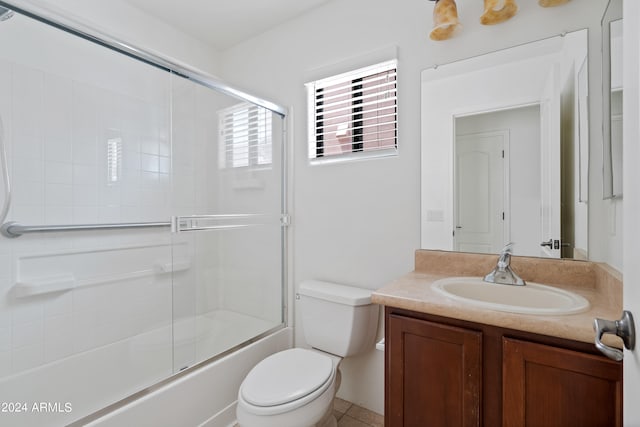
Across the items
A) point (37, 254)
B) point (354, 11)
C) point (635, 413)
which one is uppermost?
point (354, 11)

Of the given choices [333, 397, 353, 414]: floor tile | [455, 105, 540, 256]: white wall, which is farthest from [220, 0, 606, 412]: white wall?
[455, 105, 540, 256]: white wall

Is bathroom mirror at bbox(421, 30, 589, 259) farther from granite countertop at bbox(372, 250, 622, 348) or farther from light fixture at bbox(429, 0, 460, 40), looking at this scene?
light fixture at bbox(429, 0, 460, 40)

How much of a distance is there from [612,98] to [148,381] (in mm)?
2225

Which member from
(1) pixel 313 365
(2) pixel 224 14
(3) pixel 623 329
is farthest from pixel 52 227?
(3) pixel 623 329

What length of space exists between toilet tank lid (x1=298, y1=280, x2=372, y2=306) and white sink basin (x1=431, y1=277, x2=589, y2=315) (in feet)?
1.48

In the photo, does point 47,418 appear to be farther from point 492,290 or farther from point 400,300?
point 492,290

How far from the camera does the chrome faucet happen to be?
4.11ft

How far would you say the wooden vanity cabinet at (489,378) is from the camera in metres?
0.82

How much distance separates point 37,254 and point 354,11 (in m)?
2.22

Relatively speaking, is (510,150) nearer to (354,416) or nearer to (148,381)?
(354,416)

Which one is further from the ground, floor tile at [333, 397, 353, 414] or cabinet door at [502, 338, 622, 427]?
cabinet door at [502, 338, 622, 427]

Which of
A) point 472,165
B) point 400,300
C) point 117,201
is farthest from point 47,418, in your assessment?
point 472,165

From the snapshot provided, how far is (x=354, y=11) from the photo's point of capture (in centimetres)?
183

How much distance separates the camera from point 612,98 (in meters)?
1.04
